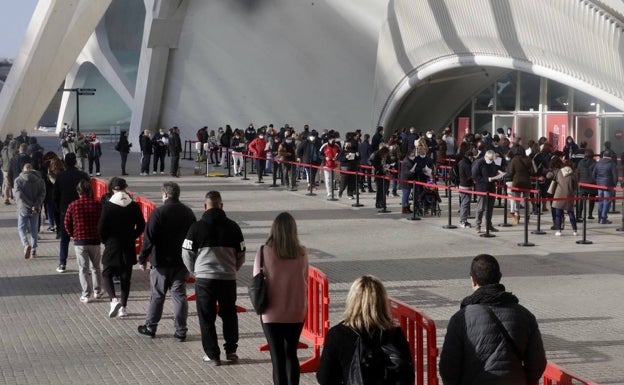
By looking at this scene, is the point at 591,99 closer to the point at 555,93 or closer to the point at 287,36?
the point at 555,93

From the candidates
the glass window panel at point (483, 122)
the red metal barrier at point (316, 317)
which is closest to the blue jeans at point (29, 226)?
the red metal barrier at point (316, 317)

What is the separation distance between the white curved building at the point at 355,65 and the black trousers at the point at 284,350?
16.2 m

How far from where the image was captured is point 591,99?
109 ft

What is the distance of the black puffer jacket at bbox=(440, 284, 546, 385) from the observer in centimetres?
600

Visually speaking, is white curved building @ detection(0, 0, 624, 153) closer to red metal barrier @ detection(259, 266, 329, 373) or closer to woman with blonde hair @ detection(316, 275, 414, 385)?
red metal barrier @ detection(259, 266, 329, 373)

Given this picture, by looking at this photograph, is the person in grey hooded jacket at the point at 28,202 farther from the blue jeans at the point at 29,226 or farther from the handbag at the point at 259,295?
the handbag at the point at 259,295

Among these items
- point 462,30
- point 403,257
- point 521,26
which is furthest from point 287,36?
point 403,257

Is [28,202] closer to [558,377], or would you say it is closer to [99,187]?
[99,187]

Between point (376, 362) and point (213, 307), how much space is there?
4.21 metres

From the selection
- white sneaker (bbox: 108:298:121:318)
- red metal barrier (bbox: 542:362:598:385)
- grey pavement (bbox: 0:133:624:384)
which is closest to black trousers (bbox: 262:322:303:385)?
grey pavement (bbox: 0:133:624:384)

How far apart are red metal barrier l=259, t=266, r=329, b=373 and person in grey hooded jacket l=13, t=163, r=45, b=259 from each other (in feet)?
24.2

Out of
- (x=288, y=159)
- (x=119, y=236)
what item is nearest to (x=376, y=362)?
(x=119, y=236)

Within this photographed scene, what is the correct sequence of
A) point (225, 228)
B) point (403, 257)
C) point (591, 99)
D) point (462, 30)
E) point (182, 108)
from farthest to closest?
point (182, 108), point (591, 99), point (462, 30), point (403, 257), point (225, 228)

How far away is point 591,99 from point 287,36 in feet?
42.5
